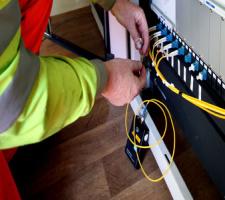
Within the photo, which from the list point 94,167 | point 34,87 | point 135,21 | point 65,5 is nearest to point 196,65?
point 135,21

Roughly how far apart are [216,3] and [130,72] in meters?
0.22

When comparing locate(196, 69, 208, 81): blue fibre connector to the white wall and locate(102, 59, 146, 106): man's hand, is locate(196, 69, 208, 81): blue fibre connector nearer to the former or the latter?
locate(102, 59, 146, 106): man's hand

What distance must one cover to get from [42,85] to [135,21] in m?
0.45

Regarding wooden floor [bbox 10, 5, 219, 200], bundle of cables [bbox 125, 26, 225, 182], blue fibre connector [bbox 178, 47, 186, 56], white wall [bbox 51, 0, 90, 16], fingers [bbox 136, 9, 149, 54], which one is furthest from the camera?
white wall [bbox 51, 0, 90, 16]

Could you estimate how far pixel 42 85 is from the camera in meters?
0.57

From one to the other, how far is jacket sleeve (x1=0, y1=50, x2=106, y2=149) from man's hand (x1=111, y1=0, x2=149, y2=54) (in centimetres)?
30

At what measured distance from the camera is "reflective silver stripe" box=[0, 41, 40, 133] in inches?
20.7

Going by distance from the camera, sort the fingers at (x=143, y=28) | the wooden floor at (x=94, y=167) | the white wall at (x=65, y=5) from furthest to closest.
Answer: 1. the white wall at (x=65, y=5)
2. the wooden floor at (x=94, y=167)
3. the fingers at (x=143, y=28)

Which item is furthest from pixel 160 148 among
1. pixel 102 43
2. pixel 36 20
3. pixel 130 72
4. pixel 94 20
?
pixel 94 20

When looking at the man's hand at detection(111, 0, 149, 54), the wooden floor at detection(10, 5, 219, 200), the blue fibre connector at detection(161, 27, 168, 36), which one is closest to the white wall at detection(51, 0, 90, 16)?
the wooden floor at detection(10, 5, 219, 200)

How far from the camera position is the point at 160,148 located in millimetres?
1070

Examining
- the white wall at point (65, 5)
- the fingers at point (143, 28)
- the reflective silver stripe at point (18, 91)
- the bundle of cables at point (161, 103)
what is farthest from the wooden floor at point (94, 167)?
the white wall at point (65, 5)

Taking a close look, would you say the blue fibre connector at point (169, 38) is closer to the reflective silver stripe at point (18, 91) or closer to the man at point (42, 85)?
the man at point (42, 85)

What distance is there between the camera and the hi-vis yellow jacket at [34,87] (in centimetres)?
53
